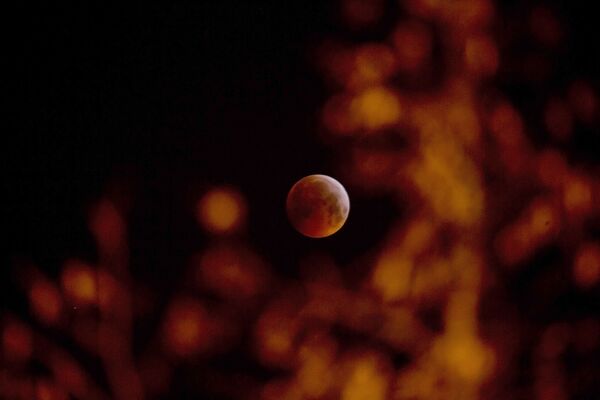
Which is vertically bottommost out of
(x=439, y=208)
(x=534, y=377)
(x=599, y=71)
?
(x=534, y=377)

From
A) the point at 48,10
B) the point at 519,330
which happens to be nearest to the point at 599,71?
the point at 519,330

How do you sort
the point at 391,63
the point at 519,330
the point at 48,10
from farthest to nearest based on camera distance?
the point at 519,330 < the point at 391,63 < the point at 48,10

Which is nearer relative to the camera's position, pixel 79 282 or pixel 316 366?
pixel 79 282

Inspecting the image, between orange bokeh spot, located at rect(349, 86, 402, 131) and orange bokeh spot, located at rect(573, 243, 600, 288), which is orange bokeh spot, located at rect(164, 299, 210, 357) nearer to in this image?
orange bokeh spot, located at rect(349, 86, 402, 131)

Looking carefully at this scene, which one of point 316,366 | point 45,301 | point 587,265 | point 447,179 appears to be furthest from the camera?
point 587,265

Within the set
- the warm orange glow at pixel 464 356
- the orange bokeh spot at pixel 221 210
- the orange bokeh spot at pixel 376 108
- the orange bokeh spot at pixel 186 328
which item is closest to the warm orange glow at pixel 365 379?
the warm orange glow at pixel 464 356

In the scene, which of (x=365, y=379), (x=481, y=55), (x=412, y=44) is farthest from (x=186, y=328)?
(x=481, y=55)

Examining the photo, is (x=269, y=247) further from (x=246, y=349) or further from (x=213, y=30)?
(x=213, y=30)

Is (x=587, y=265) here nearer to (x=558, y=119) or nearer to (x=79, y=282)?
(x=558, y=119)
